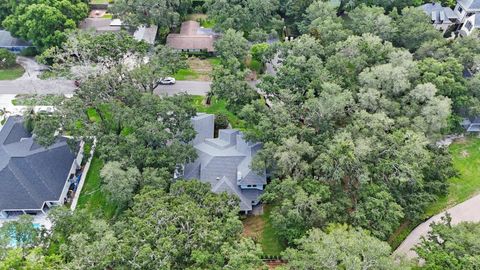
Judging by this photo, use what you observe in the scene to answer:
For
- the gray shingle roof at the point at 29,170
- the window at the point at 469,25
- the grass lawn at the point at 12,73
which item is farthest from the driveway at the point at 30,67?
the window at the point at 469,25

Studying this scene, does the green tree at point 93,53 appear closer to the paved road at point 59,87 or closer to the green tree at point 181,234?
the paved road at point 59,87

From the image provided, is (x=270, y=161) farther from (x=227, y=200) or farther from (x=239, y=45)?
(x=239, y=45)

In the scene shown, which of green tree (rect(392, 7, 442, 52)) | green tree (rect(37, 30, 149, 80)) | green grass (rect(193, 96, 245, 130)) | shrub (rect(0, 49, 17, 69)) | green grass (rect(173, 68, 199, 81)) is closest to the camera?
green tree (rect(37, 30, 149, 80))

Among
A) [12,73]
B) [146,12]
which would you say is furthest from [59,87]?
[146,12]

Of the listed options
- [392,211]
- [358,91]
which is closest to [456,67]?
[358,91]

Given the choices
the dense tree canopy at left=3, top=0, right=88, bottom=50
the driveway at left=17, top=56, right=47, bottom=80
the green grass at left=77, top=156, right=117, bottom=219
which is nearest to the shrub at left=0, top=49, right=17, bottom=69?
the driveway at left=17, top=56, right=47, bottom=80

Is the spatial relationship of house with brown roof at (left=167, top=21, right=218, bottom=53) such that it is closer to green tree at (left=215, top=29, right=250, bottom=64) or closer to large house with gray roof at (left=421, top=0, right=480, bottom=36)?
green tree at (left=215, top=29, right=250, bottom=64)
